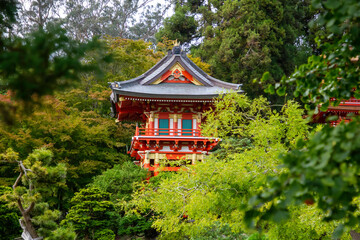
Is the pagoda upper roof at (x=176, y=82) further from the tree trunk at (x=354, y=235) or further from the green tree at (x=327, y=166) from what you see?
the green tree at (x=327, y=166)

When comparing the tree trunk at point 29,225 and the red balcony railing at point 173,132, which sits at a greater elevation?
the red balcony railing at point 173,132

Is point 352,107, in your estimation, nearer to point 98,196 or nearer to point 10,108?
point 98,196

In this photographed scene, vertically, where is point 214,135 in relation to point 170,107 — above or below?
below

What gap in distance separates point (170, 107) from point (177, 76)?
1.46 m

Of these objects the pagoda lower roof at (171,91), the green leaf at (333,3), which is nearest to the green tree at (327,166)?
the green leaf at (333,3)

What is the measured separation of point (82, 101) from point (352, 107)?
13344mm

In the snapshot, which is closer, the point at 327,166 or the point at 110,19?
the point at 327,166

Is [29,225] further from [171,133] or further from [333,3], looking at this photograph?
[171,133]

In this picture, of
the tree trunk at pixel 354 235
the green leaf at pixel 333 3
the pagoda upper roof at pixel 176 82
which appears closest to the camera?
the green leaf at pixel 333 3

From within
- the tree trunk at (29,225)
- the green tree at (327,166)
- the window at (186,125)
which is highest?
the window at (186,125)

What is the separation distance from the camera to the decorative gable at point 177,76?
46.6ft

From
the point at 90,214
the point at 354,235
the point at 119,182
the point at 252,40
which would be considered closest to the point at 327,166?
the point at 354,235

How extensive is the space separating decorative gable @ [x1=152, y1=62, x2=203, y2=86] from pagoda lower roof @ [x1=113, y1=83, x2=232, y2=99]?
0.65ft

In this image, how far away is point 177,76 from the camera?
14.3 meters
